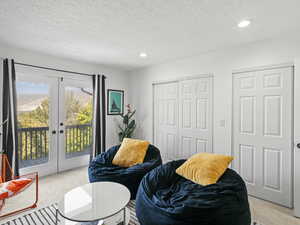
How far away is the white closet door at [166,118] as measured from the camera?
12.3ft

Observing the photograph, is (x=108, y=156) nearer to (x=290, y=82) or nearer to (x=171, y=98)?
(x=171, y=98)

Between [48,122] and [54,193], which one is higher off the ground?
[48,122]

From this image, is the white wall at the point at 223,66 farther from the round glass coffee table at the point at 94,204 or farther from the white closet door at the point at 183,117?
the round glass coffee table at the point at 94,204

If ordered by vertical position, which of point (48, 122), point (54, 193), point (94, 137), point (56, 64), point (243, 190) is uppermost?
point (56, 64)

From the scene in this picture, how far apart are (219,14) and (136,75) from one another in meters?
2.82

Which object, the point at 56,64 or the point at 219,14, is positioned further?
the point at 56,64

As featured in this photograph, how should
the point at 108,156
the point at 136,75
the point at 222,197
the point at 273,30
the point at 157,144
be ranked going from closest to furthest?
the point at 222,197 < the point at 273,30 < the point at 108,156 < the point at 157,144 < the point at 136,75

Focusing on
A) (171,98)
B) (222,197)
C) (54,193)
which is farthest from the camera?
(171,98)

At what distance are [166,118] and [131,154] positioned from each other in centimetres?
135

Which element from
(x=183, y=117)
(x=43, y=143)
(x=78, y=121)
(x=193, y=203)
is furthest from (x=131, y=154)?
(x=43, y=143)

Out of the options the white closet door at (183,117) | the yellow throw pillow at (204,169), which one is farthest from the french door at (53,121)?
the yellow throw pillow at (204,169)

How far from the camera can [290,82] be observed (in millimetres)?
2361

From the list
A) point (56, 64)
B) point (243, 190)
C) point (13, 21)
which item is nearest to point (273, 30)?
point (243, 190)

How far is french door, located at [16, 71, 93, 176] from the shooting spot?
3203mm
